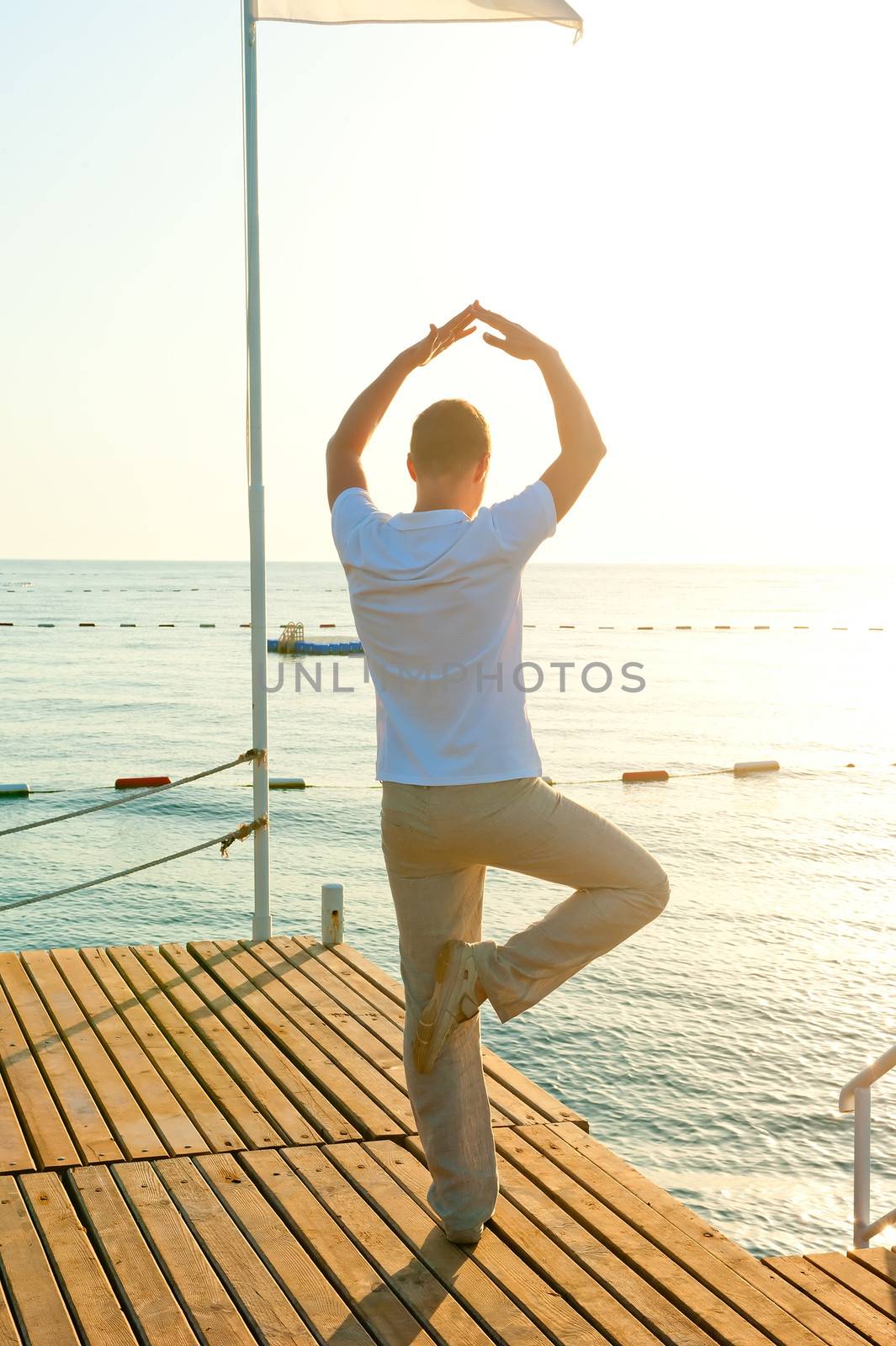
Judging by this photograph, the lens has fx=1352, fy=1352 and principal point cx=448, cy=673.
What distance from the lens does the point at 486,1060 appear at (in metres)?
5.58

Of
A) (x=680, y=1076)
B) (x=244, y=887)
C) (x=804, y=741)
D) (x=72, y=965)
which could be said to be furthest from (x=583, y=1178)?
(x=804, y=741)

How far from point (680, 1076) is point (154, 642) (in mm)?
59557

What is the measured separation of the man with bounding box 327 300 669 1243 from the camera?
3.37 metres

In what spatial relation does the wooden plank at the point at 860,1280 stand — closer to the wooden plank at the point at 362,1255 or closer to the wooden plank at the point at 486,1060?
the wooden plank at the point at 362,1255

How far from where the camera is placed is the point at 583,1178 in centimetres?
432

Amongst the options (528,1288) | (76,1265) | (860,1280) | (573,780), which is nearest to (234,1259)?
(76,1265)

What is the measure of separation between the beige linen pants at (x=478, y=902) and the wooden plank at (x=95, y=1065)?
118cm

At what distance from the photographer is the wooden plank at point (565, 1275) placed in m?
3.32

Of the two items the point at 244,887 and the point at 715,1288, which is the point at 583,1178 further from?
the point at 244,887

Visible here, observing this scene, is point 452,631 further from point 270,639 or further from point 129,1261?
point 270,639

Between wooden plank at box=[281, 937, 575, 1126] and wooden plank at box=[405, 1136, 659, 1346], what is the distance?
A: 698mm

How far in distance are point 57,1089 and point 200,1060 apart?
0.59m

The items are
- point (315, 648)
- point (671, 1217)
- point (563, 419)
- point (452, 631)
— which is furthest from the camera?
point (315, 648)

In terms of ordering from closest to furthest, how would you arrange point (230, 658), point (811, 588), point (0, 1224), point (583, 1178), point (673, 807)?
point (0, 1224) < point (583, 1178) < point (673, 807) < point (230, 658) < point (811, 588)
